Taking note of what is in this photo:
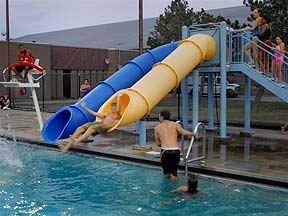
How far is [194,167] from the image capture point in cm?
890

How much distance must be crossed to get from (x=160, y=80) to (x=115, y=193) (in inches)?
132

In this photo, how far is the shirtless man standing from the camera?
7918mm

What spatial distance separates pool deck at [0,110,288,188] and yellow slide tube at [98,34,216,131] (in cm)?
138

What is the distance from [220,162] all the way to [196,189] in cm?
223

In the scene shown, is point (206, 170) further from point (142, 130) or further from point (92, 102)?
point (92, 102)

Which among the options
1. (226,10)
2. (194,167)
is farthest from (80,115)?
(226,10)

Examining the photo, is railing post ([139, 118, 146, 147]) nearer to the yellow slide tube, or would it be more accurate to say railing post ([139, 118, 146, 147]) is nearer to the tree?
the yellow slide tube

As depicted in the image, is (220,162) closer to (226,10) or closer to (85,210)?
(85,210)

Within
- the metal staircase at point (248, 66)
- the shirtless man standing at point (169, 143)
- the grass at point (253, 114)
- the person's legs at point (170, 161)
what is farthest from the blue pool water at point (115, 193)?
the grass at point (253, 114)

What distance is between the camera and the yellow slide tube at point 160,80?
9.14 metres

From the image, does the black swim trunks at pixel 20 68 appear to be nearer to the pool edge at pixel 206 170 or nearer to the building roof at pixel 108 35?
the pool edge at pixel 206 170

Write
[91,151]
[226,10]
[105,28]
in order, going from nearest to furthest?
[91,151] < [226,10] < [105,28]

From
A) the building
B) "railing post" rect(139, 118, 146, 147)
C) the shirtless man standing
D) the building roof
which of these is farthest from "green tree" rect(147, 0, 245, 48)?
the shirtless man standing

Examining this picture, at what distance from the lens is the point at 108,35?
208ft
